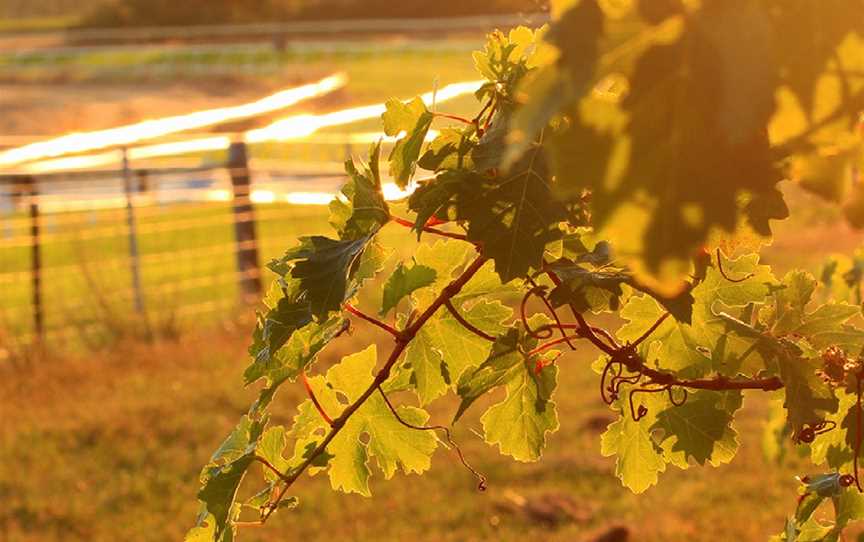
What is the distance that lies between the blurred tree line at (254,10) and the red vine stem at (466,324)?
168ft

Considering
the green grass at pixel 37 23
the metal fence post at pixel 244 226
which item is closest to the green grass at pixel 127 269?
the metal fence post at pixel 244 226

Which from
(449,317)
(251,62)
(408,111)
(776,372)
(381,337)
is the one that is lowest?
(776,372)

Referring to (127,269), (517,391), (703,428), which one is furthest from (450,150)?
(127,269)

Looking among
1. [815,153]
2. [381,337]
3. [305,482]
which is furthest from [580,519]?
[815,153]

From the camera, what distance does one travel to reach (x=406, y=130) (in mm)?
1307

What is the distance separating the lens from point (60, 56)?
47.8m

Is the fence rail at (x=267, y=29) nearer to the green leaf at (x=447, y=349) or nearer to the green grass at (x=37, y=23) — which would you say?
the green grass at (x=37, y=23)

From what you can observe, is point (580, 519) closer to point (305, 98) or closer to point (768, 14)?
point (768, 14)

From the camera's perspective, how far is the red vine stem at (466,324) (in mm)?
1374

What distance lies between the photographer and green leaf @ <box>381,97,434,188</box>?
1.29 meters

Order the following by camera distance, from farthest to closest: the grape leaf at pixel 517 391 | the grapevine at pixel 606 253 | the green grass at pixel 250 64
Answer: the green grass at pixel 250 64 → the grape leaf at pixel 517 391 → the grapevine at pixel 606 253

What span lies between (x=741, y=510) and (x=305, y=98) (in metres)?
36.0

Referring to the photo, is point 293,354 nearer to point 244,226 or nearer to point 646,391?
point 646,391

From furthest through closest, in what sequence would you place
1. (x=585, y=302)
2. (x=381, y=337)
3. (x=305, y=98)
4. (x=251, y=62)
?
1. (x=251, y=62)
2. (x=305, y=98)
3. (x=381, y=337)
4. (x=585, y=302)
